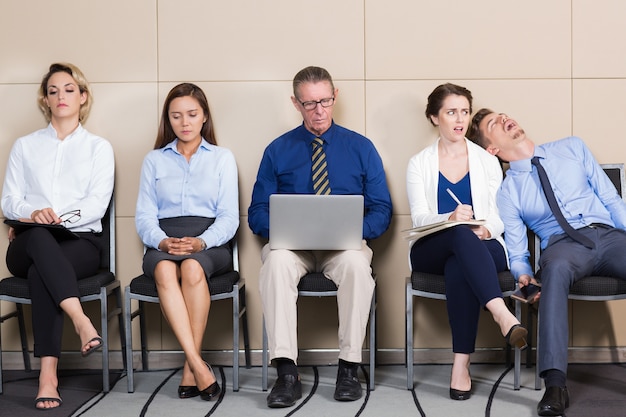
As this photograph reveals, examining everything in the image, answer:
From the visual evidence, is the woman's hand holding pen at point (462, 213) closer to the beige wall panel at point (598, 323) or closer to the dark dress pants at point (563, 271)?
the dark dress pants at point (563, 271)

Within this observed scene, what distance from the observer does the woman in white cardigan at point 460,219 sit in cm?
315

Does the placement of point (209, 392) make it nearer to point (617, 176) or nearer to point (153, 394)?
point (153, 394)

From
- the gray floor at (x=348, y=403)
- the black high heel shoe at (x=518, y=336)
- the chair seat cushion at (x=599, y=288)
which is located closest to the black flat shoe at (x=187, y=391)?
the gray floor at (x=348, y=403)

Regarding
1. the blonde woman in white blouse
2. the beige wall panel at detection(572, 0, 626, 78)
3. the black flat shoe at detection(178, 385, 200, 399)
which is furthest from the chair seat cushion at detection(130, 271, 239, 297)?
the beige wall panel at detection(572, 0, 626, 78)

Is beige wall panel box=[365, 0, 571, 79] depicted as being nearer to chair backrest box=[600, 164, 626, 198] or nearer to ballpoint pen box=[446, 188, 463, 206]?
chair backrest box=[600, 164, 626, 198]

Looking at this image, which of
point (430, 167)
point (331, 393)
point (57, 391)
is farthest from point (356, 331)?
point (57, 391)

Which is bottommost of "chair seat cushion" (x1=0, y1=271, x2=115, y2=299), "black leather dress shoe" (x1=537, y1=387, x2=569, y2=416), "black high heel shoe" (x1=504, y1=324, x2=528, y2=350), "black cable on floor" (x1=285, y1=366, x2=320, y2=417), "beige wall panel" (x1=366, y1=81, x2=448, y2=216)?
"black cable on floor" (x1=285, y1=366, x2=320, y2=417)

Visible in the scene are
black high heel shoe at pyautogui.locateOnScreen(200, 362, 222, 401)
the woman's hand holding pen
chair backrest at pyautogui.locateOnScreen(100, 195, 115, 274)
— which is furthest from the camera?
chair backrest at pyautogui.locateOnScreen(100, 195, 115, 274)

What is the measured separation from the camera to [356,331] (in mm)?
3262

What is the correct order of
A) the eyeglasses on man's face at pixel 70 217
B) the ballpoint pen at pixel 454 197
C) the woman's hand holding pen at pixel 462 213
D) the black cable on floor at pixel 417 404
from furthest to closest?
the eyeglasses on man's face at pixel 70 217
the ballpoint pen at pixel 454 197
the woman's hand holding pen at pixel 462 213
the black cable on floor at pixel 417 404

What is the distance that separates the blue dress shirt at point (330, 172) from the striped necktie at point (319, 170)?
2 cm

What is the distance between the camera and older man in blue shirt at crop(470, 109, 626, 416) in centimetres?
329

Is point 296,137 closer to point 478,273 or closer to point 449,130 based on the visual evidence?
point 449,130

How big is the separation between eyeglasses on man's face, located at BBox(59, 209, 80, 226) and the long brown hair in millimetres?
523
